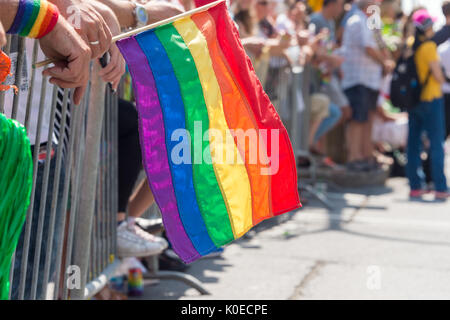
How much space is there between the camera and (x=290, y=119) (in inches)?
303

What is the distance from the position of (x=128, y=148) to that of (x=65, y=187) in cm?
85

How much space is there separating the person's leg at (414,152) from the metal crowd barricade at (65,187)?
5804mm

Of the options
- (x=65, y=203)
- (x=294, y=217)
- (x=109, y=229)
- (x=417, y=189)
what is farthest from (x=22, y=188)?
(x=417, y=189)

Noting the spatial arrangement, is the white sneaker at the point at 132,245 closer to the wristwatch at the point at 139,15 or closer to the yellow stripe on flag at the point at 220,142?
the wristwatch at the point at 139,15

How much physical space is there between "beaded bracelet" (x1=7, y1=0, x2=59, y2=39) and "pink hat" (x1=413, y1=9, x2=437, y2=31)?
273 inches

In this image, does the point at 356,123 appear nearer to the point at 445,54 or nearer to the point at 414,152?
the point at 414,152

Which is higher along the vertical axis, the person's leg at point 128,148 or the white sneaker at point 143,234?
the person's leg at point 128,148

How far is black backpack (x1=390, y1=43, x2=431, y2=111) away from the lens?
850 centimetres

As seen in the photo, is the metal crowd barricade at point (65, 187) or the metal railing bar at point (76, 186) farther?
the metal railing bar at point (76, 186)

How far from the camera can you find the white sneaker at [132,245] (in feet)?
12.9

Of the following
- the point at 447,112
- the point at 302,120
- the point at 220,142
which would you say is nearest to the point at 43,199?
the point at 220,142

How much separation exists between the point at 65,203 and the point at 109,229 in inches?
27.1

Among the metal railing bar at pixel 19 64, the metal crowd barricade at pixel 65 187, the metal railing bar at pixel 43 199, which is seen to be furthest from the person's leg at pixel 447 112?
the metal railing bar at pixel 19 64

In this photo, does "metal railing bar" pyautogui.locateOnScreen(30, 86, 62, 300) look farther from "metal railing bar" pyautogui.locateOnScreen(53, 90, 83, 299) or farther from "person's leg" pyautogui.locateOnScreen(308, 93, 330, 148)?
"person's leg" pyautogui.locateOnScreen(308, 93, 330, 148)
